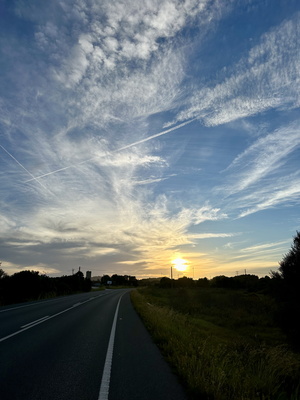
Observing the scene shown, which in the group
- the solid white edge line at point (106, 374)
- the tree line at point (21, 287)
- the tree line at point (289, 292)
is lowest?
the solid white edge line at point (106, 374)

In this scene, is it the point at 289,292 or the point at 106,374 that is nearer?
the point at 106,374

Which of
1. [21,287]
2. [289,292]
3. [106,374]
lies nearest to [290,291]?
[289,292]

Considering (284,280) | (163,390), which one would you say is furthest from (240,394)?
(284,280)

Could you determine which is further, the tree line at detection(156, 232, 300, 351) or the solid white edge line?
the tree line at detection(156, 232, 300, 351)

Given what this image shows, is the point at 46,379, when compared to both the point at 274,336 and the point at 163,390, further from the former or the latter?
the point at 274,336

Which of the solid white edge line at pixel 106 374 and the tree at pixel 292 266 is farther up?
the tree at pixel 292 266

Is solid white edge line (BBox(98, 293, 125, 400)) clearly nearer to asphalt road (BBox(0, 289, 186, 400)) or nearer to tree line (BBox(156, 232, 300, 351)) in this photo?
asphalt road (BBox(0, 289, 186, 400))

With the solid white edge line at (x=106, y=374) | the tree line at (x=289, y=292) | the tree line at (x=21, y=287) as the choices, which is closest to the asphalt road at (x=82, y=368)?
the solid white edge line at (x=106, y=374)

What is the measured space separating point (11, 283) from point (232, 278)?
7831 centimetres

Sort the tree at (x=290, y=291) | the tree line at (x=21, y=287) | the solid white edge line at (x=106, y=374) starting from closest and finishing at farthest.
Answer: the solid white edge line at (x=106, y=374) → the tree at (x=290, y=291) → the tree line at (x=21, y=287)

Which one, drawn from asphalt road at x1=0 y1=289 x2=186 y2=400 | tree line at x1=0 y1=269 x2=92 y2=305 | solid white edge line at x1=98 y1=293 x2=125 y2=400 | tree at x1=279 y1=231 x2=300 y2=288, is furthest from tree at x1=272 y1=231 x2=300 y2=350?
tree line at x1=0 y1=269 x2=92 y2=305

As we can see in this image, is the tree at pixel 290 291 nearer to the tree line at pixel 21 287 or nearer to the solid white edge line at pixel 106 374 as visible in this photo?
the solid white edge line at pixel 106 374

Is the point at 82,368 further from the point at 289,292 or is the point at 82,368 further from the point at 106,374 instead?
the point at 289,292

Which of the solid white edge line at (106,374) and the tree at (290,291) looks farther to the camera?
the tree at (290,291)
